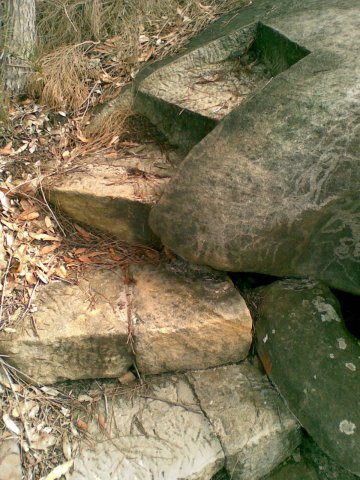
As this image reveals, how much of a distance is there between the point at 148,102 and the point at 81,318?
4.02 ft

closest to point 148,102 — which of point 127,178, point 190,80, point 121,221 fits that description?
point 190,80

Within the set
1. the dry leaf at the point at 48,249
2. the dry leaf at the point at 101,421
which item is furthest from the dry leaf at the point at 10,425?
the dry leaf at the point at 48,249

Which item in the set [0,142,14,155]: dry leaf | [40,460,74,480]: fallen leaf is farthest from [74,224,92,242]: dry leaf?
[40,460,74,480]: fallen leaf

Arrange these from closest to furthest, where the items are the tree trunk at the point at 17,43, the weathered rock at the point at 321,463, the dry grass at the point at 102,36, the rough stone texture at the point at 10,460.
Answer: the rough stone texture at the point at 10,460
the weathered rock at the point at 321,463
the tree trunk at the point at 17,43
the dry grass at the point at 102,36

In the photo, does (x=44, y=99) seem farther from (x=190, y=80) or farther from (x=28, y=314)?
(x=28, y=314)

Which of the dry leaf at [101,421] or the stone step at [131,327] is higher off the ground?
the stone step at [131,327]

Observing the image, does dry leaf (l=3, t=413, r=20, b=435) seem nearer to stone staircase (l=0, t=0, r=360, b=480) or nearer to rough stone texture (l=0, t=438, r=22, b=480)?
rough stone texture (l=0, t=438, r=22, b=480)

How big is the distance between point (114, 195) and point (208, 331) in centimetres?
77

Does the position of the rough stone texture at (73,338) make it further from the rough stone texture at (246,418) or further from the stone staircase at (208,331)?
the rough stone texture at (246,418)

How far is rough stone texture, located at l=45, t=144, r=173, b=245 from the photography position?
255 centimetres

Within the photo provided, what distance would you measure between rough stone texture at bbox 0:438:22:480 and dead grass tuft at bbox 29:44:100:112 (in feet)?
5.79

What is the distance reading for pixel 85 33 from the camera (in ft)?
11.1

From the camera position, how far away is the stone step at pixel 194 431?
2277 millimetres

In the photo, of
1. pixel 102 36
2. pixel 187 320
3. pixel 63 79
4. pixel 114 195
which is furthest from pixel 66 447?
pixel 102 36
